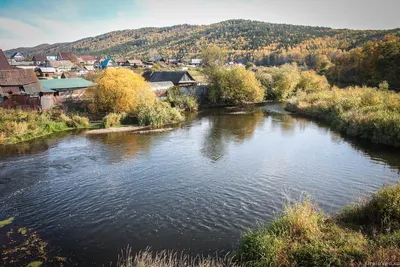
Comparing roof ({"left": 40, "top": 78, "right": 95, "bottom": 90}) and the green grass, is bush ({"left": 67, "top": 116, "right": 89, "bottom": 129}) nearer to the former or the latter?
roof ({"left": 40, "top": 78, "right": 95, "bottom": 90})

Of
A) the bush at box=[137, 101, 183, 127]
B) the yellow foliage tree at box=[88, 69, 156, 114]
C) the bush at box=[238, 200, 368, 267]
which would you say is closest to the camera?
the bush at box=[238, 200, 368, 267]

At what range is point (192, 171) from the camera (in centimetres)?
1923

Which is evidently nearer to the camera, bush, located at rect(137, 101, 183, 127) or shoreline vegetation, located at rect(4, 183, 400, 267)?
shoreline vegetation, located at rect(4, 183, 400, 267)

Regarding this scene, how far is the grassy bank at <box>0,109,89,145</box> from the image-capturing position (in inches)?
1072

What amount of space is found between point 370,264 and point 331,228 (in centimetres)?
275

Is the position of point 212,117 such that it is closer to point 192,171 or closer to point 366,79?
point 192,171

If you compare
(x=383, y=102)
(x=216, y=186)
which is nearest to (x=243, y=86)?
(x=383, y=102)

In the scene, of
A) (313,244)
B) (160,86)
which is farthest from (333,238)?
(160,86)

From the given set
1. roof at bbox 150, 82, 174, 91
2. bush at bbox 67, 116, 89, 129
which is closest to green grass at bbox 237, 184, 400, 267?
bush at bbox 67, 116, 89, 129

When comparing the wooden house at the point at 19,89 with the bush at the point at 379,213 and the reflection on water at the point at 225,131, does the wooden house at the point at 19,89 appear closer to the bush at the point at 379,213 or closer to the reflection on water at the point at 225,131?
the reflection on water at the point at 225,131

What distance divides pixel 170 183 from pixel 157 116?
60.2 feet

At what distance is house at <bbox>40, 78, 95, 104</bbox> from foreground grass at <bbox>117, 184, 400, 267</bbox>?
3123 centimetres

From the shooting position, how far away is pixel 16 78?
3512 centimetres

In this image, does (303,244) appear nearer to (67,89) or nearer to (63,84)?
(67,89)
